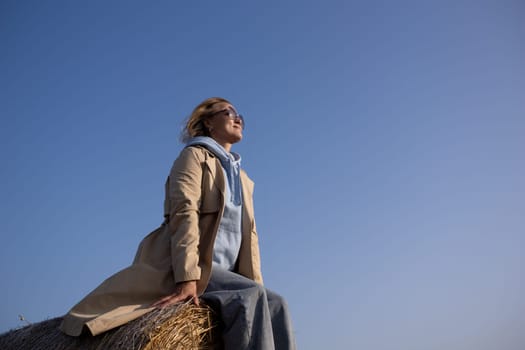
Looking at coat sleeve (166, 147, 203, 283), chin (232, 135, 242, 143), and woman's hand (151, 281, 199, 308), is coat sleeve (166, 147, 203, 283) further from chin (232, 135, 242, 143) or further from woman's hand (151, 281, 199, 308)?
chin (232, 135, 242, 143)

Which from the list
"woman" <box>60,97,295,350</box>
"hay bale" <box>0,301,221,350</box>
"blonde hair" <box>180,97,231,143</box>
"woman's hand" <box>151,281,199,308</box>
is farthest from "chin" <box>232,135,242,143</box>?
"hay bale" <box>0,301,221,350</box>

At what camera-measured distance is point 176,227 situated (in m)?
3.66

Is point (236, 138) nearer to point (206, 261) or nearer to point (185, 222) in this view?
point (185, 222)

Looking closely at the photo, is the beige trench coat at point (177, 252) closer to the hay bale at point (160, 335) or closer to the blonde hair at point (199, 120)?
the hay bale at point (160, 335)

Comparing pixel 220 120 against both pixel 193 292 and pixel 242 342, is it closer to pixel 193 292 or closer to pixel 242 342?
pixel 193 292

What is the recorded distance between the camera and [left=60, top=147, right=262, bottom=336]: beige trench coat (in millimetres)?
3258

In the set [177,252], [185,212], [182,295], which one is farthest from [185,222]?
[182,295]

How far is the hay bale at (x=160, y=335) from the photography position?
291 cm

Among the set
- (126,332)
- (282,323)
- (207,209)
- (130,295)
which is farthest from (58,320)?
(282,323)

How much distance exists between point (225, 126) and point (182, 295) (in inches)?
64.4

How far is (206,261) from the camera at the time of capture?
142 inches

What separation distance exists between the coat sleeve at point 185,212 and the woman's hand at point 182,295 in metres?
0.04

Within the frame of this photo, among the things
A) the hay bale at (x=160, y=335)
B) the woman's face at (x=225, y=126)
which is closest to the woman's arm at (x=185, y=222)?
the hay bale at (x=160, y=335)

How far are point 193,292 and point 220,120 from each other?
5.42ft
